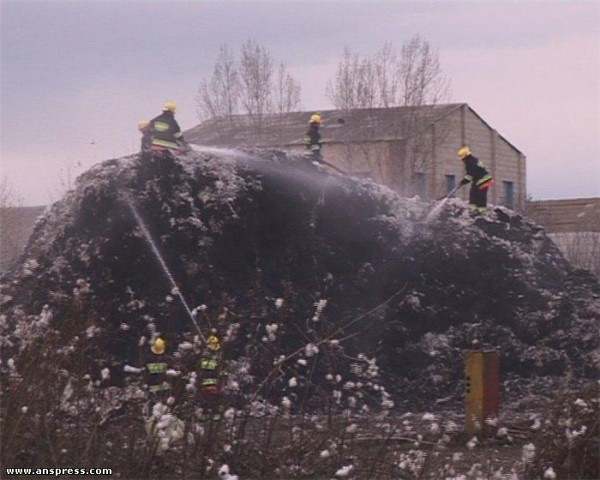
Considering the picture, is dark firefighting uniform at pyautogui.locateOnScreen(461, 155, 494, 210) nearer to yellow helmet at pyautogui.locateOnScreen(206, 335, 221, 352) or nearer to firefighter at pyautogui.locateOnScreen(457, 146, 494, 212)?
firefighter at pyautogui.locateOnScreen(457, 146, 494, 212)

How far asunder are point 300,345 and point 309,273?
1217 mm

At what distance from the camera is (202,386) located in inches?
263

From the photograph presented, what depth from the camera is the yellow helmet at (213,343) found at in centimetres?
693

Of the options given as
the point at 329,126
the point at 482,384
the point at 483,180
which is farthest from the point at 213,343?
the point at 329,126

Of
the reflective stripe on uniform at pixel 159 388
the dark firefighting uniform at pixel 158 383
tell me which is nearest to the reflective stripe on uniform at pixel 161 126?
the dark firefighting uniform at pixel 158 383

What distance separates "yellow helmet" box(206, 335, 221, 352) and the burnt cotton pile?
4586 mm

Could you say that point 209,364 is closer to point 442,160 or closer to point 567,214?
point 442,160

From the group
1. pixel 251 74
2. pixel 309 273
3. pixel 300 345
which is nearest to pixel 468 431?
pixel 300 345

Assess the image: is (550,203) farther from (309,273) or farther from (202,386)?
(202,386)

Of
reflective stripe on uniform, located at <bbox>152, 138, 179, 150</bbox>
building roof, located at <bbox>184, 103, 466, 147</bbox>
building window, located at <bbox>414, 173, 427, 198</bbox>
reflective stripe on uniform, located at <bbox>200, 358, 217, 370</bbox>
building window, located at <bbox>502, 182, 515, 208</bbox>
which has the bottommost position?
reflective stripe on uniform, located at <bbox>200, 358, 217, 370</bbox>

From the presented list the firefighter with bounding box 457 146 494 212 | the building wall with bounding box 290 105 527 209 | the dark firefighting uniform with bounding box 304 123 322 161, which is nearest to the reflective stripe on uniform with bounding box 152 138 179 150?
the dark firefighting uniform with bounding box 304 123 322 161

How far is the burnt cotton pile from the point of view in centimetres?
1284

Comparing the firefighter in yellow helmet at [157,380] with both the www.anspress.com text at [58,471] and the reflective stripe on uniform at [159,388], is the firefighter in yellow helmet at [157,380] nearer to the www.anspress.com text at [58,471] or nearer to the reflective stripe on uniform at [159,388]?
the reflective stripe on uniform at [159,388]

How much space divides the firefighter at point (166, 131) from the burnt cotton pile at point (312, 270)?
0.49 metres
